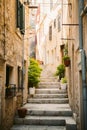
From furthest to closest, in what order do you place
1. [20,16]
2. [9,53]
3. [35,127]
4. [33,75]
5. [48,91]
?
1. [33,75]
2. [48,91]
3. [20,16]
4. [35,127]
5. [9,53]

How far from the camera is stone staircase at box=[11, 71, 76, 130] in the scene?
37.6ft

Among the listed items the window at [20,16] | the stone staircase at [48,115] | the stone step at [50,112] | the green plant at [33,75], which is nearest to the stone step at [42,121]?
the stone staircase at [48,115]

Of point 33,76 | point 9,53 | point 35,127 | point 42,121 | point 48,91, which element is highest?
point 9,53

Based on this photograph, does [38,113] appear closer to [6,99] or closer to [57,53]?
[6,99]

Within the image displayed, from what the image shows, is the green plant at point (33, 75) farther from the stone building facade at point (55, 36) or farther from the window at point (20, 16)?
the stone building facade at point (55, 36)

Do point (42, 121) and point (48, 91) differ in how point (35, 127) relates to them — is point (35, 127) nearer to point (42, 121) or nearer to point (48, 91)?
point (42, 121)

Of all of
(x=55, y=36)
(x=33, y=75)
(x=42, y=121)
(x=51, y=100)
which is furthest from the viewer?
(x=55, y=36)

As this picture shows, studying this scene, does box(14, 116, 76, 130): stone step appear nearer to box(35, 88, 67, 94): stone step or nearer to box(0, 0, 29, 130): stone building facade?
box(0, 0, 29, 130): stone building facade

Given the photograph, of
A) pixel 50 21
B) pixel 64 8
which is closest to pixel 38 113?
pixel 64 8

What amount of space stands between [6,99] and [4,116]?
0.72m

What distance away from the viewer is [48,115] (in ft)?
42.4

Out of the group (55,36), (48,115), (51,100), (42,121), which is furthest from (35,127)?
(55,36)

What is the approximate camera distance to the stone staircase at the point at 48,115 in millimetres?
11453

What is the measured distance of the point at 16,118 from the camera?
40.0ft
